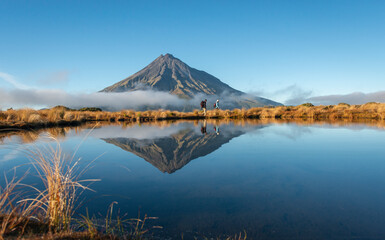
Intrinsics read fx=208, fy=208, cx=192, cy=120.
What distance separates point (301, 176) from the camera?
3322 mm

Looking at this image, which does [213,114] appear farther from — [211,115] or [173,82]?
[173,82]

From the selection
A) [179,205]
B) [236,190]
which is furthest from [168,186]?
[236,190]

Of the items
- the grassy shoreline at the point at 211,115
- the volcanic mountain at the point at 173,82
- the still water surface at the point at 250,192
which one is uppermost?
the volcanic mountain at the point at 173,82

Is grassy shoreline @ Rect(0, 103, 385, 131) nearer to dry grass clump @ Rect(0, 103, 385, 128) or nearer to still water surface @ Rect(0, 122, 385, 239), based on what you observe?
dry grass clump @ Rect(0, 103, 385, 128)

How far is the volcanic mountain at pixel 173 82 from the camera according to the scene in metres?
155

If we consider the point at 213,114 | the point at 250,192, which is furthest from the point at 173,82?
the point at 250,192

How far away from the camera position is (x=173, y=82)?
557 feet

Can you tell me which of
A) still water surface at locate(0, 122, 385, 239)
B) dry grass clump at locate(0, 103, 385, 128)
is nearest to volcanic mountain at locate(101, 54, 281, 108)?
dry grass clump at locate(0, 103, 385, 128)

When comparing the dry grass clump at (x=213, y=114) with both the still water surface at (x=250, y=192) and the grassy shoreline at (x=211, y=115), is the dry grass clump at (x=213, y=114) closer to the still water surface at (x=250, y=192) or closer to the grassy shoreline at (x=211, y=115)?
the grassy shoreline at (x=211, y=115)

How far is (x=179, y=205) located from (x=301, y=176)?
2110 mm

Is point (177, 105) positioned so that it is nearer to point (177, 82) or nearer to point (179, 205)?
point (177, 82)

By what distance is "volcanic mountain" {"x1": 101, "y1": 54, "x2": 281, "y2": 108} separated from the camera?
155 meters

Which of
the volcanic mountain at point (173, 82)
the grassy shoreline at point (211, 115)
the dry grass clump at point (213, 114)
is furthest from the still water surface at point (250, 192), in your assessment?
the volcanic mountain at point (173, 82)

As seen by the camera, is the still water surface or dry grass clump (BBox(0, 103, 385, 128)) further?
dry grass clump (BBox(0, 103, 385, 128))
